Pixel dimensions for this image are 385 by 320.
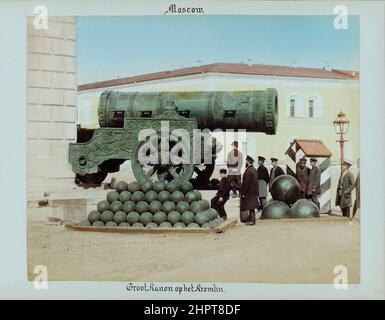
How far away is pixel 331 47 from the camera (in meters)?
7.74

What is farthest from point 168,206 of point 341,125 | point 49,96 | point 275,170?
point 341,125

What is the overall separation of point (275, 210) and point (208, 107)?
1.16 m

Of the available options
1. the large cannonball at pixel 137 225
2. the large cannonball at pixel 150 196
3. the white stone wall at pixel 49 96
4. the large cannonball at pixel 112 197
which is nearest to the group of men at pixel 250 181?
the large cannonball at pixel 150 196

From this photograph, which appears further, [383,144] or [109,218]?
[109,218]

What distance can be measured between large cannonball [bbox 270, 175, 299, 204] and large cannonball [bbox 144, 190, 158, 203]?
1102 millimetres

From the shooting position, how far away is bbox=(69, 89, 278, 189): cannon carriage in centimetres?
810

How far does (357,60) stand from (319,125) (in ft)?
2.21

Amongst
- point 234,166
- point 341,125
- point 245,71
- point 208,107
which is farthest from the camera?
point 208,107

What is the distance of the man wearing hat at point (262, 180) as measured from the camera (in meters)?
8.05

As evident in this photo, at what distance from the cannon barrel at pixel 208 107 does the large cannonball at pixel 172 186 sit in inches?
23.5

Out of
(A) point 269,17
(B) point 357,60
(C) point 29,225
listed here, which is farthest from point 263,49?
(C) point 29,225

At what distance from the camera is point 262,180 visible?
811 centimetres

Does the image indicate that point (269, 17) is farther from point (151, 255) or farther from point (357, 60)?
point (151, 255)

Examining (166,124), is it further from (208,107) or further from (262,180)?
(262,180)
